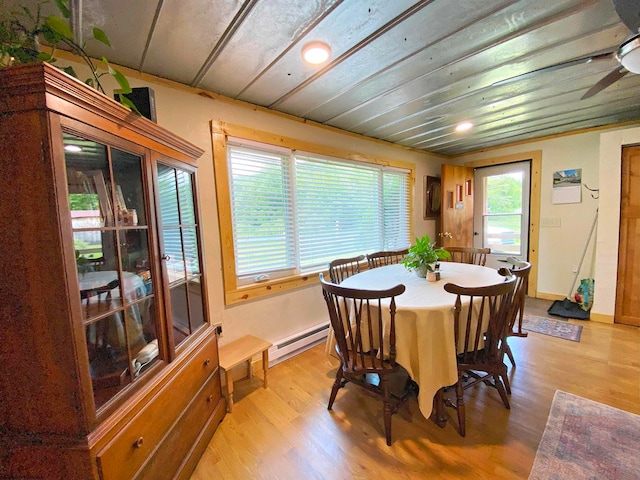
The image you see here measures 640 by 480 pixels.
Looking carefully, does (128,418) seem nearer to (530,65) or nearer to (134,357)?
(134,357)

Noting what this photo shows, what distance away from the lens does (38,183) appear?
79cm

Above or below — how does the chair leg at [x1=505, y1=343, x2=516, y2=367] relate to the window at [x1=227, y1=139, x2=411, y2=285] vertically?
below

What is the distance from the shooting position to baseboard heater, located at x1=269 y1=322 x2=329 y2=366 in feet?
7.99

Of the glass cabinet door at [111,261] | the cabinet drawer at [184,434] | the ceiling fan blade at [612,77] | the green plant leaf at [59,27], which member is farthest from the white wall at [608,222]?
the green plant leaf at [59,27]

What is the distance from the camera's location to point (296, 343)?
260 cm

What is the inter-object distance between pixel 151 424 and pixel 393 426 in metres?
1.39

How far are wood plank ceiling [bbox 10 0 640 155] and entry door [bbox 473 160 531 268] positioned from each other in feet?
5.03

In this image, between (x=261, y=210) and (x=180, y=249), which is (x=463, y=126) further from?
(x=180, y=249)

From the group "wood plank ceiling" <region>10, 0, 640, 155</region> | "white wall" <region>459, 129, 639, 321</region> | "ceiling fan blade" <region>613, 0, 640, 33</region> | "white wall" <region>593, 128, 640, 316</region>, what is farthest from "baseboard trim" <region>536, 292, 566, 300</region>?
"ceiling fan blade" <region>613, 0, 640, 33</region>

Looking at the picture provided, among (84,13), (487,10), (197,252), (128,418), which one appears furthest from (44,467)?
(487,10)

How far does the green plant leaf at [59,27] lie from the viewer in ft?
2.80

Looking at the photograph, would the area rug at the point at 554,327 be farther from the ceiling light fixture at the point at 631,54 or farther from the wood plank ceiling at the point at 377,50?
the ceiling light fixture at the point at 631,54

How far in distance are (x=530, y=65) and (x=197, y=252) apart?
2632 millimetres

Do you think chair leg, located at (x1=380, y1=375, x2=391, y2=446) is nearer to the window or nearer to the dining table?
the dining table
